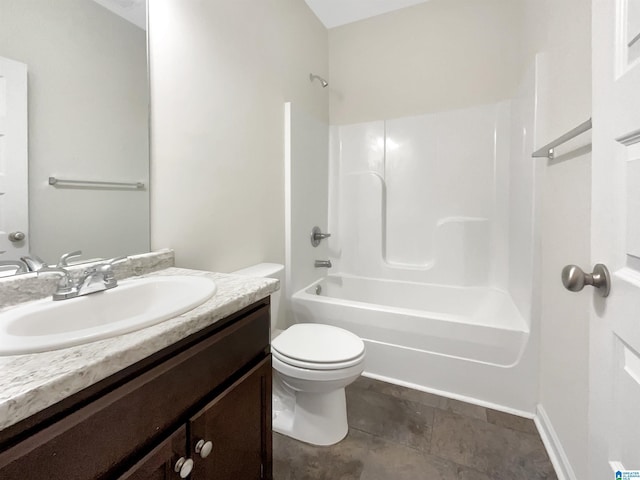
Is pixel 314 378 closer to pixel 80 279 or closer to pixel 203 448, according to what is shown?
pixel 203 448

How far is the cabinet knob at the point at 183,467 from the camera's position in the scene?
24.1 inches

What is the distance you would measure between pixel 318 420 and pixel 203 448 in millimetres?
791

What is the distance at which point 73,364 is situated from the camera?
45 cm

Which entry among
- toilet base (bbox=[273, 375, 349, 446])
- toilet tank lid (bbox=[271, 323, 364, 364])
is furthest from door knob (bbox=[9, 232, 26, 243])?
toilet base (bbox=[273, 375, 349, 446])

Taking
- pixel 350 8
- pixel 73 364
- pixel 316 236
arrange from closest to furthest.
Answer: pixel 73 364, pixel 350 8, pixel 316 236

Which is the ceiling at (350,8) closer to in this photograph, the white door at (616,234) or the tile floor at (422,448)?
the white door at (616,234)

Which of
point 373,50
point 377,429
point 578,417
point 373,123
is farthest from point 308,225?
point 578,417

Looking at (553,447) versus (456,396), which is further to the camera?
(456,396)

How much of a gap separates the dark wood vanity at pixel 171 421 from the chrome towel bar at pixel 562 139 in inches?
46.3

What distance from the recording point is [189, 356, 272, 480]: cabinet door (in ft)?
2.24

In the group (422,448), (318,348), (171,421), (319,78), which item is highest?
(319,78)

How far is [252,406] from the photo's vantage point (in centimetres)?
86

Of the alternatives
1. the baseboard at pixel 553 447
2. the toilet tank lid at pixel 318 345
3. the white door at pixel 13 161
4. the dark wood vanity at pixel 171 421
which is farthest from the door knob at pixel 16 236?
the baseboard at pixel 553 447

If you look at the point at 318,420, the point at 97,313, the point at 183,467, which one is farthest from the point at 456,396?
the point at 97,313
